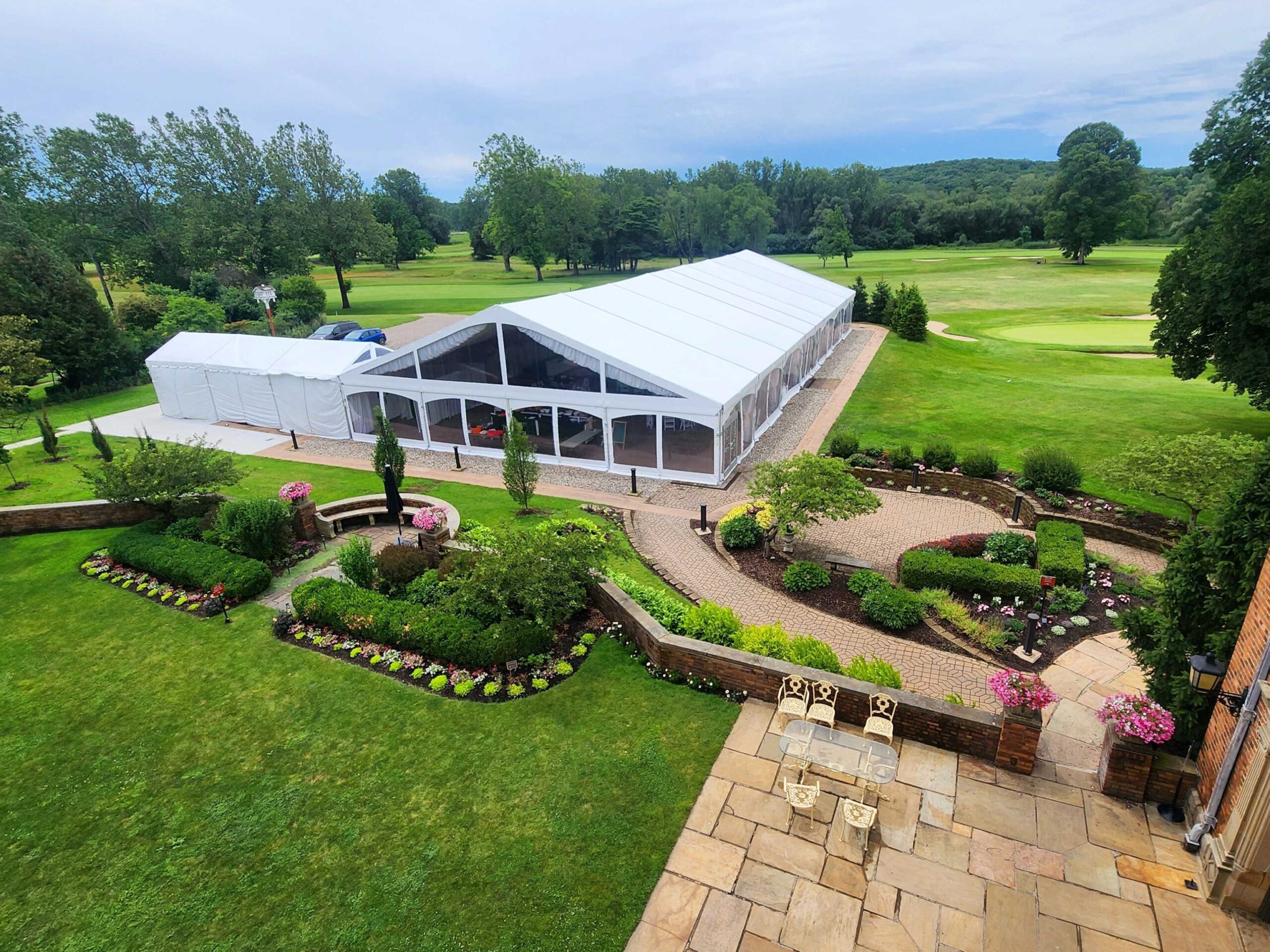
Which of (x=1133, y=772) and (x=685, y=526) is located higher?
(x=1133, y=772)

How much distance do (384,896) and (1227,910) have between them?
7.59m

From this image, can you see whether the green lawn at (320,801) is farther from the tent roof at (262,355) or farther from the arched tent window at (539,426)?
the tent roof at (262,355)

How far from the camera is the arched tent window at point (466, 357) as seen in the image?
1850 cm

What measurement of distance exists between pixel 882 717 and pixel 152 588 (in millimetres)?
12845

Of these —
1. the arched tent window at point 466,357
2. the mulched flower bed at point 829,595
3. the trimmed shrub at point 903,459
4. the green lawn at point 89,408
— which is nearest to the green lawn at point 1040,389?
the trimmed shrub at point 903,459

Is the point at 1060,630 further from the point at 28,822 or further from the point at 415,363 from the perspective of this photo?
the point at 415,363

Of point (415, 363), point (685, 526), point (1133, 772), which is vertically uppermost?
point (415, 363)

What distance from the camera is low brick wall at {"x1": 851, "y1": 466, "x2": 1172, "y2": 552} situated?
13508 millimetres

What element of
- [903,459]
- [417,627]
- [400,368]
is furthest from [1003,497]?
[400,368]

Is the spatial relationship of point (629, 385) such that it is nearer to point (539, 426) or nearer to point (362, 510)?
point (539, 426)

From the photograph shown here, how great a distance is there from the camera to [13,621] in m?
11.3

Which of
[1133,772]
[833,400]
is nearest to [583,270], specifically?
[833,400]

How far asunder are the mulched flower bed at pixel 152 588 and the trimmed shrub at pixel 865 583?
11.3 metres

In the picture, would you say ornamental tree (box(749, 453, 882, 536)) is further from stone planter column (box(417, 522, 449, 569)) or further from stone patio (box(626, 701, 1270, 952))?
stone planter column (box(417, 522, 449, 569))
